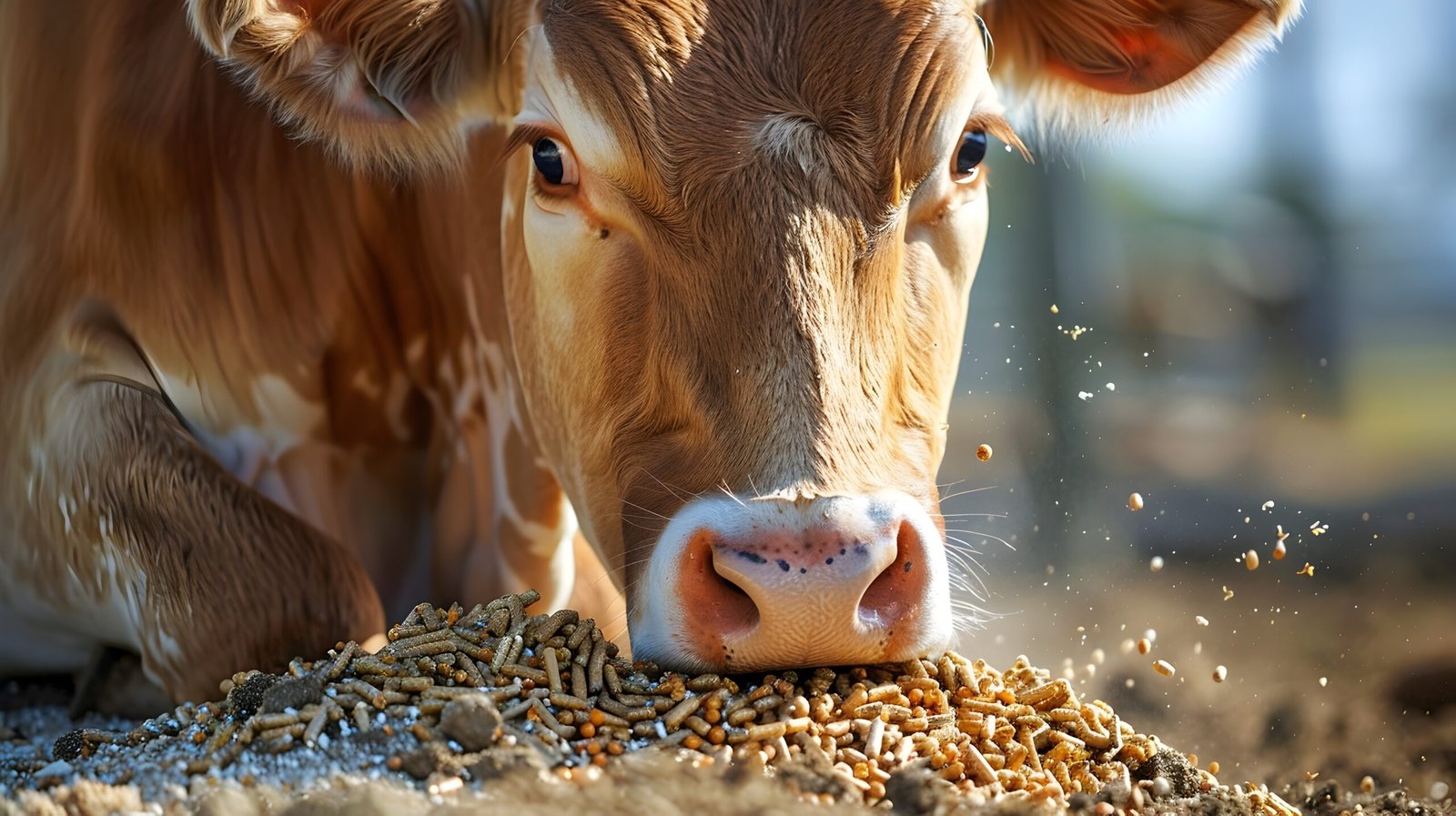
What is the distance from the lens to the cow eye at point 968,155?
3.25 metres

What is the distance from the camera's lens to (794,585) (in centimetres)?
246

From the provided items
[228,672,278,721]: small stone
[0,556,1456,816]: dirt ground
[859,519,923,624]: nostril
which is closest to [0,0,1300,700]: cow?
[859,519,923,624]: nostril

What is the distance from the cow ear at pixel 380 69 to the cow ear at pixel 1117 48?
127cm

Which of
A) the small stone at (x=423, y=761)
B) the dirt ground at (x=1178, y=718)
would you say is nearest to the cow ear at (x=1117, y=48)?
the dirt ground at (x=1178, y=718)

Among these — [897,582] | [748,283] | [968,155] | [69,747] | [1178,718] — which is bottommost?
[69,747]

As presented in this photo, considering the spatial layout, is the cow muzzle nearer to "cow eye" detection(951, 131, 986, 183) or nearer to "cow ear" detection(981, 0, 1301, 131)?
"cow eye" detection(951, 131, 986, 183)

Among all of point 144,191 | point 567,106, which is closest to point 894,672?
point 567,106

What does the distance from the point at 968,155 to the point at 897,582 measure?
43.9 inches

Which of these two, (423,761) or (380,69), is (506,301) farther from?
(423,761)

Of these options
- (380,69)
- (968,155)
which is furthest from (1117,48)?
(380,69)

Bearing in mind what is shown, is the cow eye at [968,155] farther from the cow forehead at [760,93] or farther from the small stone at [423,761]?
the small stone at [423,761]

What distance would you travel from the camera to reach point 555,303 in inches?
132

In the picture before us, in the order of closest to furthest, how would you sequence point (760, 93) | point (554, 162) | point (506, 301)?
point (760, 93) < point (554, 162) < point (506, 301)

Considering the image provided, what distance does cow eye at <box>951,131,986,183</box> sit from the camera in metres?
3.25
